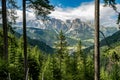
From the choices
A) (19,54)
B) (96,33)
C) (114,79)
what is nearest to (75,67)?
(114,79)

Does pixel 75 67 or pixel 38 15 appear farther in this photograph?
pixel 75 67

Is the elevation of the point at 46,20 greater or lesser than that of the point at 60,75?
greater

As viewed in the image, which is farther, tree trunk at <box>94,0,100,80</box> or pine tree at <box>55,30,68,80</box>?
pine tree at <box>55,30,68,80</box>

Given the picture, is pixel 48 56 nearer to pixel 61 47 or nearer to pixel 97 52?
pixel 61 47

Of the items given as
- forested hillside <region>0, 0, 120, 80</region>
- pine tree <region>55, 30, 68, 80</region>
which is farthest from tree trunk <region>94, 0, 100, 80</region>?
pine tree <region>55, 30, 68, 80</region>

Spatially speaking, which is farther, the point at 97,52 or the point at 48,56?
the point at 48,56

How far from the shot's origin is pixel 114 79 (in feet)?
233

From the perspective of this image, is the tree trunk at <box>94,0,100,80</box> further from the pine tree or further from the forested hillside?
the pine tree

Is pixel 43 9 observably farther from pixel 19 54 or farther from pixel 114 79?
pixel 114 79

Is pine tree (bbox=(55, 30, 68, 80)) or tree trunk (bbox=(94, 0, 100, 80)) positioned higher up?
tree trunk (bbox=(94, 0, 100, 80))

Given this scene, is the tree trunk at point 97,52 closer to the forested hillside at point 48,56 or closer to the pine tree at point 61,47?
the forested hillside at point 48,56

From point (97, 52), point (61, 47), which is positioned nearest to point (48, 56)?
point (61, 47)

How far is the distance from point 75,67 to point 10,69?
48.3 m

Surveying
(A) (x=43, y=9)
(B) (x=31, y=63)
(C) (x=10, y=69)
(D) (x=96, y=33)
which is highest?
(A) (x=43, y=9)
